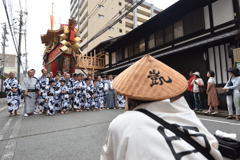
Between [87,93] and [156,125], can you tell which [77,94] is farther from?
[156,125]

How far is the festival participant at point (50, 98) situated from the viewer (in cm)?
600

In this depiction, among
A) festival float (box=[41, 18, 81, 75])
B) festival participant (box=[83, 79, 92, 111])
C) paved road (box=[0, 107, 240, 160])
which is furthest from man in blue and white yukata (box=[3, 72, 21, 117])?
festival participant (box=[83, 79, 92, 111])

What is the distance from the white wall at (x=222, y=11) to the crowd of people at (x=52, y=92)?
6.67m

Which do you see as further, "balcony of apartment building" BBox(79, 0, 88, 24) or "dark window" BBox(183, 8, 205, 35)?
"balcony of apartment building" BBox(79, 0, 88, 24)

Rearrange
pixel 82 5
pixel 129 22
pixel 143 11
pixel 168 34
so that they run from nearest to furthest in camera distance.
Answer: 1. pixel 168 34
2. pixel 129 22
3. pixel 82 5
4. pixel 143 11

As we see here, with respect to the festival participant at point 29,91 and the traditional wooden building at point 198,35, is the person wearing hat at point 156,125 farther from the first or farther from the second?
the traditional wooden building at point 198,35

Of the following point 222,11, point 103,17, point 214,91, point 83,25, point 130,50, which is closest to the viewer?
point 214,91

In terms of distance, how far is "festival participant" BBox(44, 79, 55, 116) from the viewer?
600cm

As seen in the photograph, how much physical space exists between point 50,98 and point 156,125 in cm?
632

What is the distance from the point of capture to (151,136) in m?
0.71

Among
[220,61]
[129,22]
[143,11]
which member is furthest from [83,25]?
[220,61]

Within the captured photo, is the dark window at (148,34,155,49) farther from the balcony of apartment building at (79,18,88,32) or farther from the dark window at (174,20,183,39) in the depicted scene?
the balcony of apartment building at (79,18,88,32)

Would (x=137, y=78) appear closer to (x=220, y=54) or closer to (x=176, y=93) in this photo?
(x=176, y=93)

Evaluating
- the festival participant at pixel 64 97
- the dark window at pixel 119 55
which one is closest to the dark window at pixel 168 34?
the dark window at pixel 119 55
